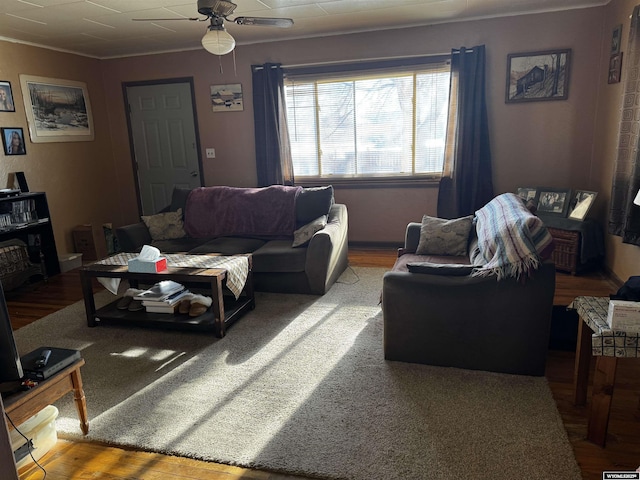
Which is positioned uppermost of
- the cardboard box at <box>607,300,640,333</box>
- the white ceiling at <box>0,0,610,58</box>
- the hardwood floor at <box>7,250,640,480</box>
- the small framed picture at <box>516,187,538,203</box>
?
the white ceiling at <box>0,0,610,58</box>

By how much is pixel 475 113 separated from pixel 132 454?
428 cm

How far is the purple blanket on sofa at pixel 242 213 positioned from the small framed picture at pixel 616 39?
308cm

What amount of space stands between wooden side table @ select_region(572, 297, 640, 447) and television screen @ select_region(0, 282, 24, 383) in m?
2.18

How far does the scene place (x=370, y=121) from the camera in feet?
16.7

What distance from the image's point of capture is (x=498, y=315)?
2.37 m

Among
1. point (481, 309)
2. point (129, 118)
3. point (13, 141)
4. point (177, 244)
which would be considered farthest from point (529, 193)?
point (13, 141)

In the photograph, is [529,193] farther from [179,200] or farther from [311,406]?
[179,200]

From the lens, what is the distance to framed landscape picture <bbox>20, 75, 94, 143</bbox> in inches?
189

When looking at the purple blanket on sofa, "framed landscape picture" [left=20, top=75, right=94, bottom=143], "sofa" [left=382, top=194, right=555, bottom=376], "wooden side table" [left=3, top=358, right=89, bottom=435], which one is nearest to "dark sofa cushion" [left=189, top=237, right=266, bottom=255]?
the purple blanket on sofa

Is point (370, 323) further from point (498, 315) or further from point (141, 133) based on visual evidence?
point (141, 133)

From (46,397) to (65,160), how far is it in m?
4.24

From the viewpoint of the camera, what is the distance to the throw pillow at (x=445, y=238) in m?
3.42

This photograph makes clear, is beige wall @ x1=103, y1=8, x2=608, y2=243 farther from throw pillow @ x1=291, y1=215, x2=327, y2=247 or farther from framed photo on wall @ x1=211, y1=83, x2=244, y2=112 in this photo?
throw pillow @ x1=291, y1=215, x2=327, y2=247

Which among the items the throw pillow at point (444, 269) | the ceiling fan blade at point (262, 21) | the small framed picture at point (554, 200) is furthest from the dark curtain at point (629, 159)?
the ceiling fan blade at point (262, 21)
